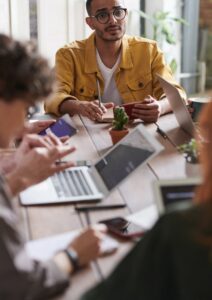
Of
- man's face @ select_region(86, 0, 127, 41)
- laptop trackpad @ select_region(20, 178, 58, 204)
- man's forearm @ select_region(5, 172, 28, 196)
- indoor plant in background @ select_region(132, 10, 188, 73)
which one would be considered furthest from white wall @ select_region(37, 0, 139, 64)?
man's forearm @ select_region(5, 172, 28, 196)

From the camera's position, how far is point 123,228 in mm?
1530

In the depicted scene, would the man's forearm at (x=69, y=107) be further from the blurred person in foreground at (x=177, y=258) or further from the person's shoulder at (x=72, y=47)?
the blurred person in foreground at (x=177, y=258)

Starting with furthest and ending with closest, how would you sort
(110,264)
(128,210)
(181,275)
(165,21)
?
(165,21) → (128,210) → (110,264) → (181,275)

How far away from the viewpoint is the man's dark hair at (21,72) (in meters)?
1.31

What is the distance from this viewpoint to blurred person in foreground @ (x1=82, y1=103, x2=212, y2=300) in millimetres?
938

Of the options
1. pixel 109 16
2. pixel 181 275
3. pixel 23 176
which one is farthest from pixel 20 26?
pixel 181 275

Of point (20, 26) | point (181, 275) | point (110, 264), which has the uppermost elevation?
point (20, 26)

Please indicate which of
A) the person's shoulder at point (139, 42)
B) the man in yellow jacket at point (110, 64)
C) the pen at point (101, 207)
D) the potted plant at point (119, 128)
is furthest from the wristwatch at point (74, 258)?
the person's shoulder at point (139, 42)

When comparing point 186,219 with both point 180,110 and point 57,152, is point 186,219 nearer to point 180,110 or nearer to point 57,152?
point 57,152

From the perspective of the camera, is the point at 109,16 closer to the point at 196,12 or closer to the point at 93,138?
the point at 93,138

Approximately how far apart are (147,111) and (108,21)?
2.16 ft

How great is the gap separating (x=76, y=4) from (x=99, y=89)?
136 cm

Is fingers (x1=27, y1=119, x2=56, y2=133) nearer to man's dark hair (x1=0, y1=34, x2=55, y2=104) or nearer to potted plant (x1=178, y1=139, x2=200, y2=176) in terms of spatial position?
potted plant (x1=178, y1=139, x2=200, y2=176)

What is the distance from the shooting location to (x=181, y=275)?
37.8 inches
